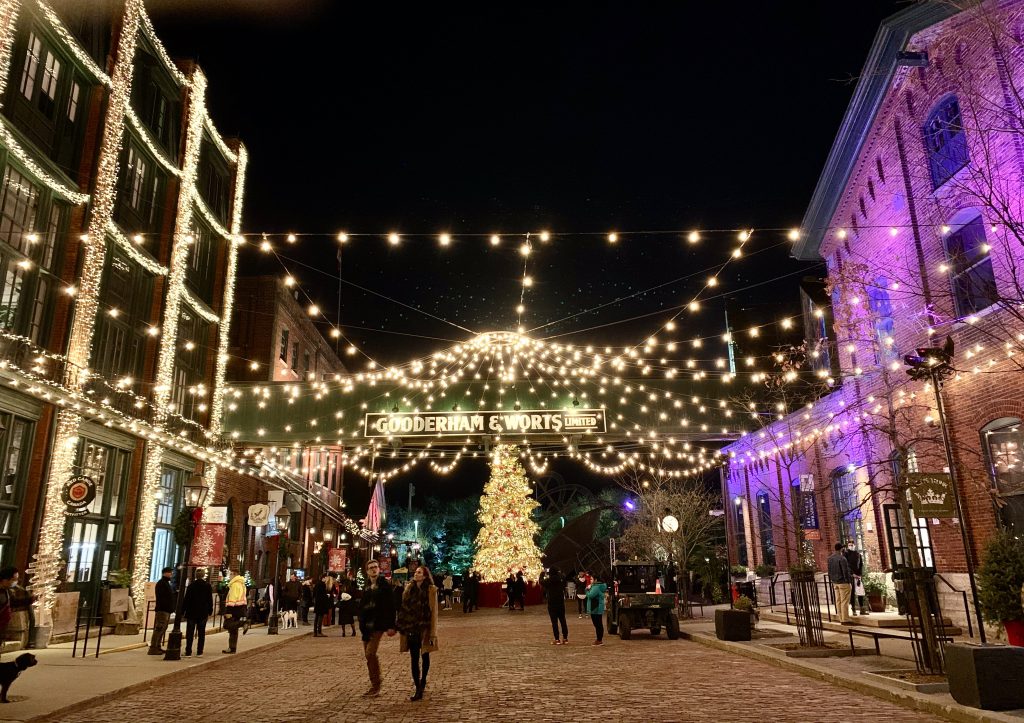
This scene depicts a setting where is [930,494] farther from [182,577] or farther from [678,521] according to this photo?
[678,521]

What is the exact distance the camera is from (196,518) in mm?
15555

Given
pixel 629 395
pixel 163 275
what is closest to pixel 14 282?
pixel 163 275

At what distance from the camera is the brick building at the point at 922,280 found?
14.1 metres

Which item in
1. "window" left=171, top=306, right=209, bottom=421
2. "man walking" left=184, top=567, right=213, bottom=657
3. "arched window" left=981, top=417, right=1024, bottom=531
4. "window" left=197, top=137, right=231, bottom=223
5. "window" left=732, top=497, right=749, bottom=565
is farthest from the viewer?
"window" left=732, top=497, right=749, bottom=565

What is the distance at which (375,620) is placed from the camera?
9.66m

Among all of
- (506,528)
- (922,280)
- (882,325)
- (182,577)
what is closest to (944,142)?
(922,280)

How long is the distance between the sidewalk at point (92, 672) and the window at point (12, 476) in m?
2.39

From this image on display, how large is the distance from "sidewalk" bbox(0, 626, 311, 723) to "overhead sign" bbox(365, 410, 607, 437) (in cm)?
833

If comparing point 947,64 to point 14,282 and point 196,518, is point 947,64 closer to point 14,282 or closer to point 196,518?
point 196,518

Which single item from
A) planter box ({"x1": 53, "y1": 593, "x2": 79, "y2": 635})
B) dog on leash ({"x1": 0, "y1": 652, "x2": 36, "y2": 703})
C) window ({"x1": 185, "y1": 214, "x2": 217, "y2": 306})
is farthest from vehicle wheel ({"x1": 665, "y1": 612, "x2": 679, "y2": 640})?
window ({"x1": 185, "y1": 214, "x2": 217, "y2": 306})

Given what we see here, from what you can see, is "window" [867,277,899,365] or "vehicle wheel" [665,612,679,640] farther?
"window" [867,277,899,365]

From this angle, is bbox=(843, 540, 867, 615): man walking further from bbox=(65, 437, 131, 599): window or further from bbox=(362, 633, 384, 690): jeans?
bbox=(65, 437, 131, 599): window

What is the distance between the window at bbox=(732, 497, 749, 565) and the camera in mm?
30156

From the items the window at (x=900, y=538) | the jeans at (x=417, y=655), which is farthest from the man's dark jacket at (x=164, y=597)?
the window at (x=900, y=538)
